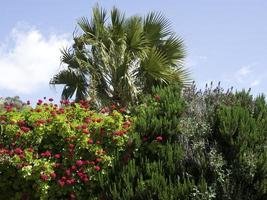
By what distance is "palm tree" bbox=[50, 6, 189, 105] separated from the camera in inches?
674

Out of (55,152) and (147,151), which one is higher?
(55,152)

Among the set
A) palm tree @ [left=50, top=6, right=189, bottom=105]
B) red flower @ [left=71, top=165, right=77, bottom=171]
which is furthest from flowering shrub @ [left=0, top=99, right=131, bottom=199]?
palm tree @ [left=50, top=6, right=189, bottom=105]

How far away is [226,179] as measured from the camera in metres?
7.93

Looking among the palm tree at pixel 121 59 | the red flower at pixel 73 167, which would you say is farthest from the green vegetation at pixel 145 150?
the palm tree at pixel 121 59

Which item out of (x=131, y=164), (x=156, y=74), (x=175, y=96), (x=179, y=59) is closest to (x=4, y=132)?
(x=131, y=164)

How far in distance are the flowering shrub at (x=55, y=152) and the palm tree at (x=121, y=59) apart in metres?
7.37

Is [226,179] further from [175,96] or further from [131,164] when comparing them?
[175,96]

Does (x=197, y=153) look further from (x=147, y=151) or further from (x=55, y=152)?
(x=55, y=152)

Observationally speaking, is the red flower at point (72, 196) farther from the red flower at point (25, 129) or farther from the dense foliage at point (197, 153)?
the red flower at point (25, 129)

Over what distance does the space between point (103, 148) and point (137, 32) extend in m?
9.38

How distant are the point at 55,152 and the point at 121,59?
873cm

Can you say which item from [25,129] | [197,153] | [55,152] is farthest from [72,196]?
[197,153]

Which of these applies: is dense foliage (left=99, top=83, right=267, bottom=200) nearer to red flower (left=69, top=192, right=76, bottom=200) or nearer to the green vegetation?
the green vegetation

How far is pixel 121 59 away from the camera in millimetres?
17500
